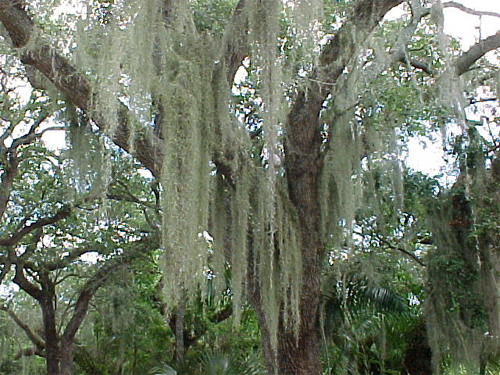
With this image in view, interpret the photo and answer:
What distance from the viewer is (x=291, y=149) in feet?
14.6

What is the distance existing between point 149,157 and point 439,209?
2.41 metres

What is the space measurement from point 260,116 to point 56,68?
127cm

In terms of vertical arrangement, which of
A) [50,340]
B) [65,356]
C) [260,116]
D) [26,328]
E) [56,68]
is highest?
[56,68]

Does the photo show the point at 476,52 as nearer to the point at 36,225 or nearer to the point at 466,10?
the point at 466,10

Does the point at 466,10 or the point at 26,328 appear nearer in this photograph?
the point at 466,10

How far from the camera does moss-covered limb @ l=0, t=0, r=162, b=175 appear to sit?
3572mm

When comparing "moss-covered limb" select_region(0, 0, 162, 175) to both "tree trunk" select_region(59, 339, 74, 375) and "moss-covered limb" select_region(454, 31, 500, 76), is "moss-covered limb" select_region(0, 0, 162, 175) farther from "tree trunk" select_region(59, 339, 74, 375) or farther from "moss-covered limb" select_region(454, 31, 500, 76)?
"tree trunk" select_region(59, 339, 74, 375)

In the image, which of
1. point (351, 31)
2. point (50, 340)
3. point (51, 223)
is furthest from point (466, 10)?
point (50, 340)

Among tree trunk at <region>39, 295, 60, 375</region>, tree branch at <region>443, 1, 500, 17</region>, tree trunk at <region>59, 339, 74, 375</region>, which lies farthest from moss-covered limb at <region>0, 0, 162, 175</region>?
tree trunk at <region>39, 295, 60, 375</region>

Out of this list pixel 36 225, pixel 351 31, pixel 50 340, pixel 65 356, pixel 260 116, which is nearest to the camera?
pixel 260 116

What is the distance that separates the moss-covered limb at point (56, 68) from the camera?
357 centimetres

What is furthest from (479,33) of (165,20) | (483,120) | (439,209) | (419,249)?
(419,249)

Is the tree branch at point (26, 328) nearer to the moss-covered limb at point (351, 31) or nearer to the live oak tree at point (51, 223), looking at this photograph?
the live oak tree at point (51, 223)

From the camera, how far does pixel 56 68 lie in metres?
3.67
